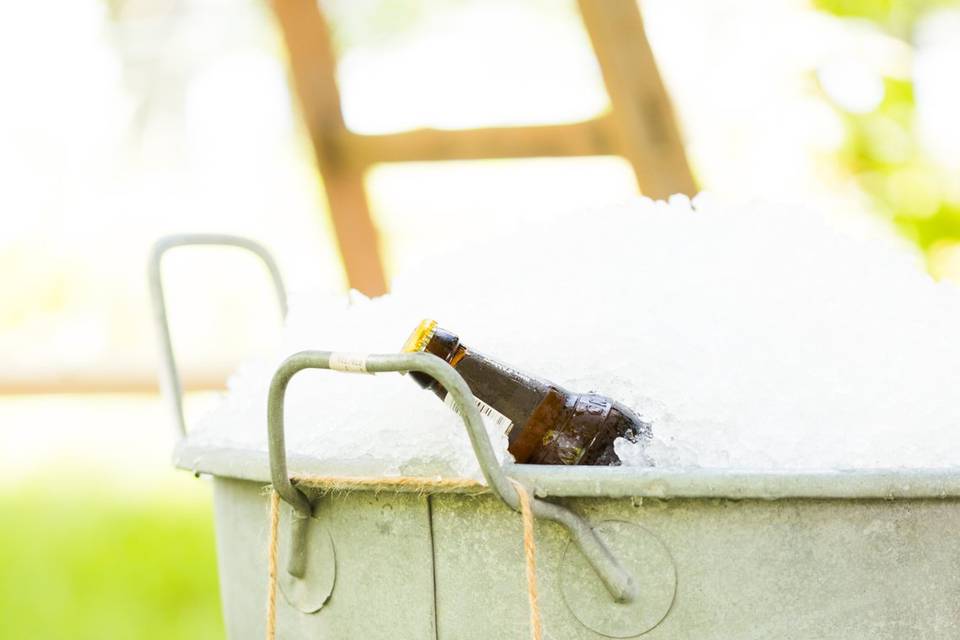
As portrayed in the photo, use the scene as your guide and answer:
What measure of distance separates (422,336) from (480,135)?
6.82 feet

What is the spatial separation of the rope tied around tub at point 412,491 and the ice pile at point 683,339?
2 cm

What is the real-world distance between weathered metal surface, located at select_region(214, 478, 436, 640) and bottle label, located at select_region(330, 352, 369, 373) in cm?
16

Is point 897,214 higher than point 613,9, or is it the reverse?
point 613,9

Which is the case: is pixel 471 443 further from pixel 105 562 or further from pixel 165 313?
pixel 105 562

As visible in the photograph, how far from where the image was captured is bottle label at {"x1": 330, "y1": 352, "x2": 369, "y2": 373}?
A: 0.90 m

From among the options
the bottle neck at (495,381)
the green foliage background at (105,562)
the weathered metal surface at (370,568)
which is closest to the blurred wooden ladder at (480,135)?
the green foliage background at (105,562)

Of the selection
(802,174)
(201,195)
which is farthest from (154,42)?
(802,174)

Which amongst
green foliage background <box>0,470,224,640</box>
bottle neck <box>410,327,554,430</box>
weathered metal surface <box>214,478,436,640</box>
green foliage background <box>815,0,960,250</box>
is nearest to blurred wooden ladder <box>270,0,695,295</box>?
green foliage background <box>0,470,224,640</box>

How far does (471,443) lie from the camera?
89cm

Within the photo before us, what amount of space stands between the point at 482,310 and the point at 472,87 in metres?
3.17

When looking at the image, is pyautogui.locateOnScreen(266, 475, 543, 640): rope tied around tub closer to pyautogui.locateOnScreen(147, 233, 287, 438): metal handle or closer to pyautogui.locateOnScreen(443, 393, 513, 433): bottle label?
pyautogui.locateOnScreen(443, 393, 513, 433): bottle label

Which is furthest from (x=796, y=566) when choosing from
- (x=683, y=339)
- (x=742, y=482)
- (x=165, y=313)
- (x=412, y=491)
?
(x=165, y=313)

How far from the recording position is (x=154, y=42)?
17.4 feet

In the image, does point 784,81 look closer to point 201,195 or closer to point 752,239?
point 201,195
